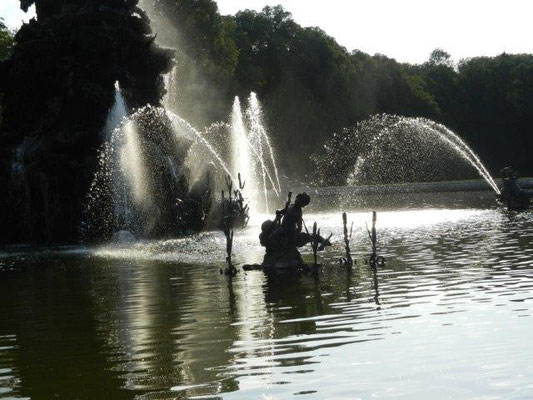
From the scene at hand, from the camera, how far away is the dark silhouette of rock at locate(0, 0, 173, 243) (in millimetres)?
38969

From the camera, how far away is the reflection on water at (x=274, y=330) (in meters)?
10.1

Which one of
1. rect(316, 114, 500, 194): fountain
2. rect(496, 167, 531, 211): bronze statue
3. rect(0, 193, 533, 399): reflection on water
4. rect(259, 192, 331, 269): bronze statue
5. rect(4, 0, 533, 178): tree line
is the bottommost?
rect(0, 193, 533, 399): reflection on water

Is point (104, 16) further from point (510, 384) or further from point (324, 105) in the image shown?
point (324, 105)

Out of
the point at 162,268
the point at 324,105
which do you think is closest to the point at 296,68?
the point at 324,105

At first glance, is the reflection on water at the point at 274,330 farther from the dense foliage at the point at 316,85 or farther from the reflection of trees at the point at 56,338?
the dense foliage at the point at 316,85

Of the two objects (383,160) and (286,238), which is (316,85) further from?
(286,238)

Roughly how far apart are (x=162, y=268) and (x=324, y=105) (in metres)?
79.2

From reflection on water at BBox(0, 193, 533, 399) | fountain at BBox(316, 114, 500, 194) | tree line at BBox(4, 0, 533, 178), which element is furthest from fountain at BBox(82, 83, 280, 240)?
fountain at BBox(316, 114, 500, 194)

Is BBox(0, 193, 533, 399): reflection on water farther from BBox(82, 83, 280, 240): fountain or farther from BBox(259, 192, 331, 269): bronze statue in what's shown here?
BBox(82, 83, 280, 240): fountain

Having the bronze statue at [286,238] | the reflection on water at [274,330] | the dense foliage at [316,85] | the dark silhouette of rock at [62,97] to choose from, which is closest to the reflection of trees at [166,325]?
the reflection on water at [274,330]

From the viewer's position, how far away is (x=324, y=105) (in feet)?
335

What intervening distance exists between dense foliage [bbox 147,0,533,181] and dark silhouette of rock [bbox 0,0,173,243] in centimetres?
3182

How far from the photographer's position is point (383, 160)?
99125mm

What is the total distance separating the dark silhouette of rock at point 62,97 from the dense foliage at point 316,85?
3182 cm
